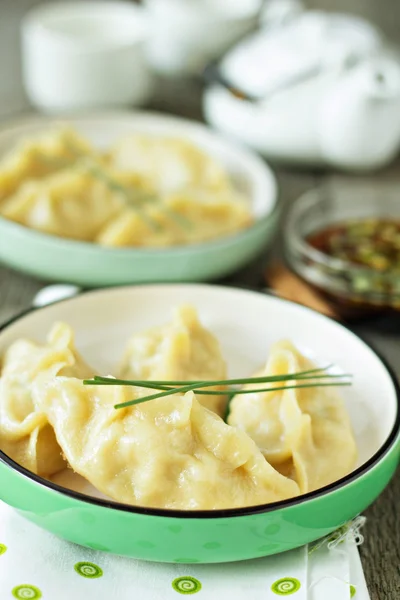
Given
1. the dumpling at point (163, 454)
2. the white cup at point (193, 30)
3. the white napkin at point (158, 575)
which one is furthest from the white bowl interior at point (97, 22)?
the white napkin at point (158, 575)

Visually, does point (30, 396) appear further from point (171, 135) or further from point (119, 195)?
point (171, 135)

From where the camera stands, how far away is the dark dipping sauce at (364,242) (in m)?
2.64

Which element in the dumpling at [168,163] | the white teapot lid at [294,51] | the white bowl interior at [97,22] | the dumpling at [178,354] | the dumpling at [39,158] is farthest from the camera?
the white bowl interior at [97,22]

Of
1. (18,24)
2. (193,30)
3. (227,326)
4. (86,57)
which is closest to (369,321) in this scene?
(227,326)

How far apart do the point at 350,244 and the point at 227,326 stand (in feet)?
2.26

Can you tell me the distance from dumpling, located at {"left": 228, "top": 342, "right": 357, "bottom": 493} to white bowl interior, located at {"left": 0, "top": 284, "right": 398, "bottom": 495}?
5.8 inches

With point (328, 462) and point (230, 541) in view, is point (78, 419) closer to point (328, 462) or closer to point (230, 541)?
point (230, 541)

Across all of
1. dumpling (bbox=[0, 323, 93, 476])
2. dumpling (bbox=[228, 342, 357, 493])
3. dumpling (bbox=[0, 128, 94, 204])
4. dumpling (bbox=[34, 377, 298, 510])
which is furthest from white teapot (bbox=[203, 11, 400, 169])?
dumpling (bbox=[34, 377, 298, 510])

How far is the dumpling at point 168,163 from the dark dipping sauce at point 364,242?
1.38ft

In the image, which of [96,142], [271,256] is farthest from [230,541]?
[96,142]

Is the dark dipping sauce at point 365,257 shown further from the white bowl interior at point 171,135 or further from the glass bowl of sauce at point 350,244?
the white bowl interior at point 171,135

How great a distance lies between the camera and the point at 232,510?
1.43 m

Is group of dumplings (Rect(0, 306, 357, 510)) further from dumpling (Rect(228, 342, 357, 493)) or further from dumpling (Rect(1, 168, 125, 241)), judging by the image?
dumpling (Rect(1, 168, 125, 241))

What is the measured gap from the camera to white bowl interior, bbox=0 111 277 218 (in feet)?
10.1
